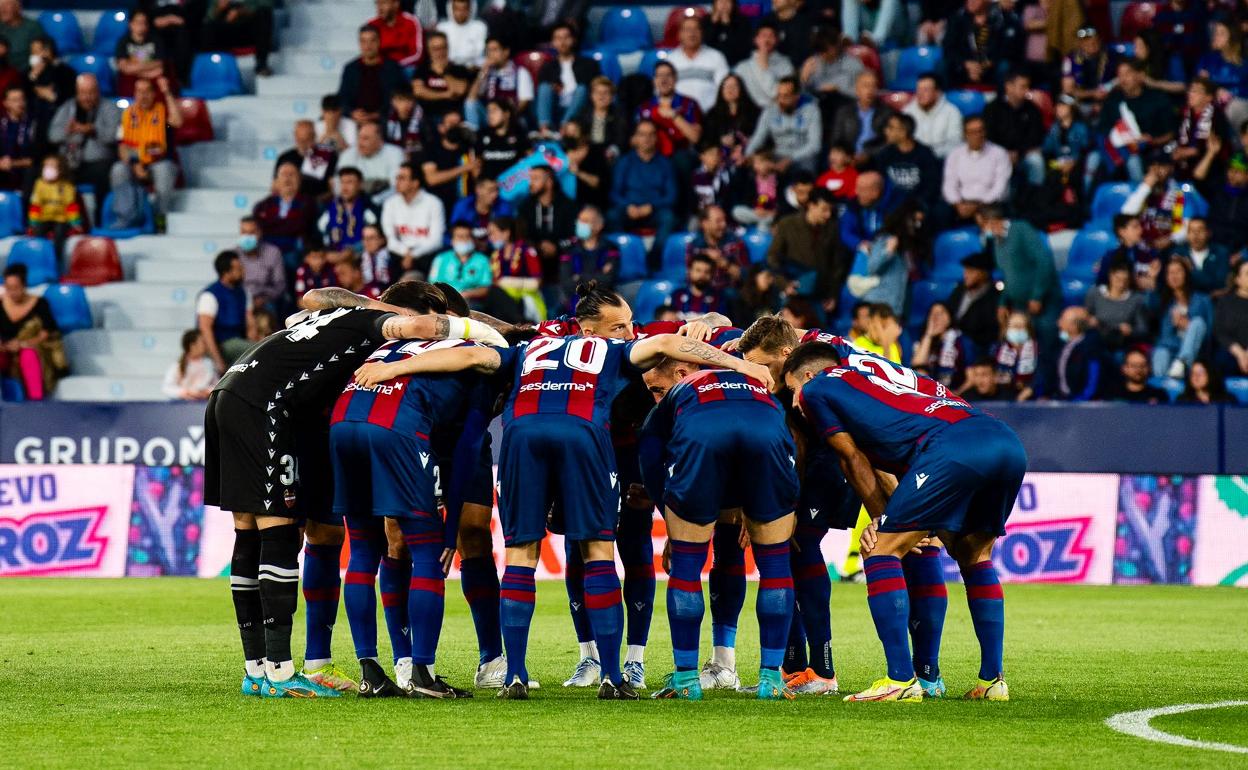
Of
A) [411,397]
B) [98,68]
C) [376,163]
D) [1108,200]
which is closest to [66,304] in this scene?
[376,163]

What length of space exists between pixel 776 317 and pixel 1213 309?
9.65 meters

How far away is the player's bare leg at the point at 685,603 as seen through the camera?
8.66 meters

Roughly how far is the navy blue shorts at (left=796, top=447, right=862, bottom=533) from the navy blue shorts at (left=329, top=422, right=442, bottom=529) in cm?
198

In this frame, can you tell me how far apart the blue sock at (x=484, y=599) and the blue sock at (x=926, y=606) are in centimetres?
212

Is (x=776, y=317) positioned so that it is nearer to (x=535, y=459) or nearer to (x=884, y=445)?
(x=884, y=445)

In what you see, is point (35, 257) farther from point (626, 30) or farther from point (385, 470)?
point (385, 470)

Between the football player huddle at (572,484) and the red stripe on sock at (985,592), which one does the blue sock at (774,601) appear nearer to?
the football player huddle at (572,484)

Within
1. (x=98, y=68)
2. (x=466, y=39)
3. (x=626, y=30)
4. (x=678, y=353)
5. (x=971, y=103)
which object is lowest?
(x=678, y=353)

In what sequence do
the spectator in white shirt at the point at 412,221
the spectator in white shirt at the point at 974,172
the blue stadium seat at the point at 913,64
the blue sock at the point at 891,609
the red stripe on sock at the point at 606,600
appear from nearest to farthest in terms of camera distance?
the red stripe on sock at the point at 606,600, the blue sock at the point at 891,609, the spectator in white shirt at the point at 974,172, the spectator in white shirt at the point at 412,221, the blue stadium seat at the point at 913,64

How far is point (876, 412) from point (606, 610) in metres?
1.62

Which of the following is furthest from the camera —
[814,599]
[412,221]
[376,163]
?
[376,163]

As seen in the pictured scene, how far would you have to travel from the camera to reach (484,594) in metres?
9.38

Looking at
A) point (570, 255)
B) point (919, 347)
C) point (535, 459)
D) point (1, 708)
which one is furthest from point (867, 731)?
point (570, 255)

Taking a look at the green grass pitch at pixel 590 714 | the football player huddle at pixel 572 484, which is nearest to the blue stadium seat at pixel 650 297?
the green grass pitch at pixel 590 714
